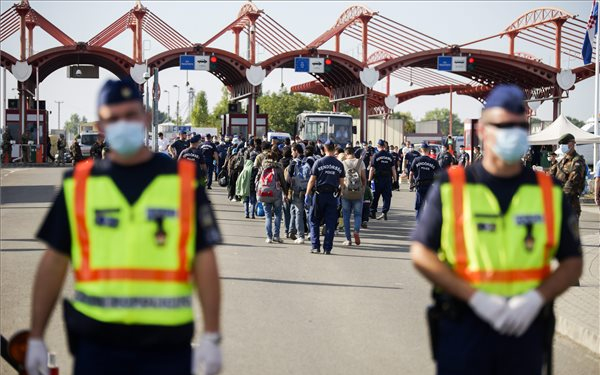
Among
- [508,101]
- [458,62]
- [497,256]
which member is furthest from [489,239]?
[458,62]

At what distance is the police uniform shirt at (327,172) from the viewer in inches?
599

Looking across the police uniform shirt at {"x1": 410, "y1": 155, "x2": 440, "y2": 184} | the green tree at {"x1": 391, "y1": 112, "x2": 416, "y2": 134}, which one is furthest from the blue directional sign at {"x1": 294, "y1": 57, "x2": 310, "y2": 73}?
the green tree at {"x1": 391, "y1": 112, "x2": 416, "y2": 134}

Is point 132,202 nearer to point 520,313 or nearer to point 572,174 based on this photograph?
point 520,313

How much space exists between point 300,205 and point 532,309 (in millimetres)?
13017

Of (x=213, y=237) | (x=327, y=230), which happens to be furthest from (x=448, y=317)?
(x=327, y=230)

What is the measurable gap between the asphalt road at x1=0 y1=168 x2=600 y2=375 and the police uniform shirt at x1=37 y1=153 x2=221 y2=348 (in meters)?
3.42

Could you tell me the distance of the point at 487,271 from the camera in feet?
13.5

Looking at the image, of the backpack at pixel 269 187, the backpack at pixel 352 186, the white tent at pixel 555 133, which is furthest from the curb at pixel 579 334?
the white tent at pixel 555 133

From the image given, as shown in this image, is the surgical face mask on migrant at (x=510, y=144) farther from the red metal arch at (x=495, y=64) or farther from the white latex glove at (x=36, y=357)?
the red metal arch at (x=495, y=64)

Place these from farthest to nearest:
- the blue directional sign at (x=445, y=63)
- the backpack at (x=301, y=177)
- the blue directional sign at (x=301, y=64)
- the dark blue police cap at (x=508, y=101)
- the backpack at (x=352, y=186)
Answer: the blue directional sign at (x=445, y=63)
the blue directional sign at (x=301, y=64)
the backpack at (x=301, y=177)
the backpack at (x=352, y=186)
the dark blue police cap at (x=508, y=101)

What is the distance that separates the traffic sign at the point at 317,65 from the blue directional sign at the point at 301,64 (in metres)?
0.18

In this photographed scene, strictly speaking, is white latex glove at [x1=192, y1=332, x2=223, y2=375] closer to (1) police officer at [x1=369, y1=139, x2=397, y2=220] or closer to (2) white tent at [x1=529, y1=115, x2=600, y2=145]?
(1) police officer at [x1=369, y1=139, x2=397, y2=220]

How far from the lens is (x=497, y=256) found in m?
4.12

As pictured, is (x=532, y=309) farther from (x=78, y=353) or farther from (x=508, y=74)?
(x=508, y=74)
